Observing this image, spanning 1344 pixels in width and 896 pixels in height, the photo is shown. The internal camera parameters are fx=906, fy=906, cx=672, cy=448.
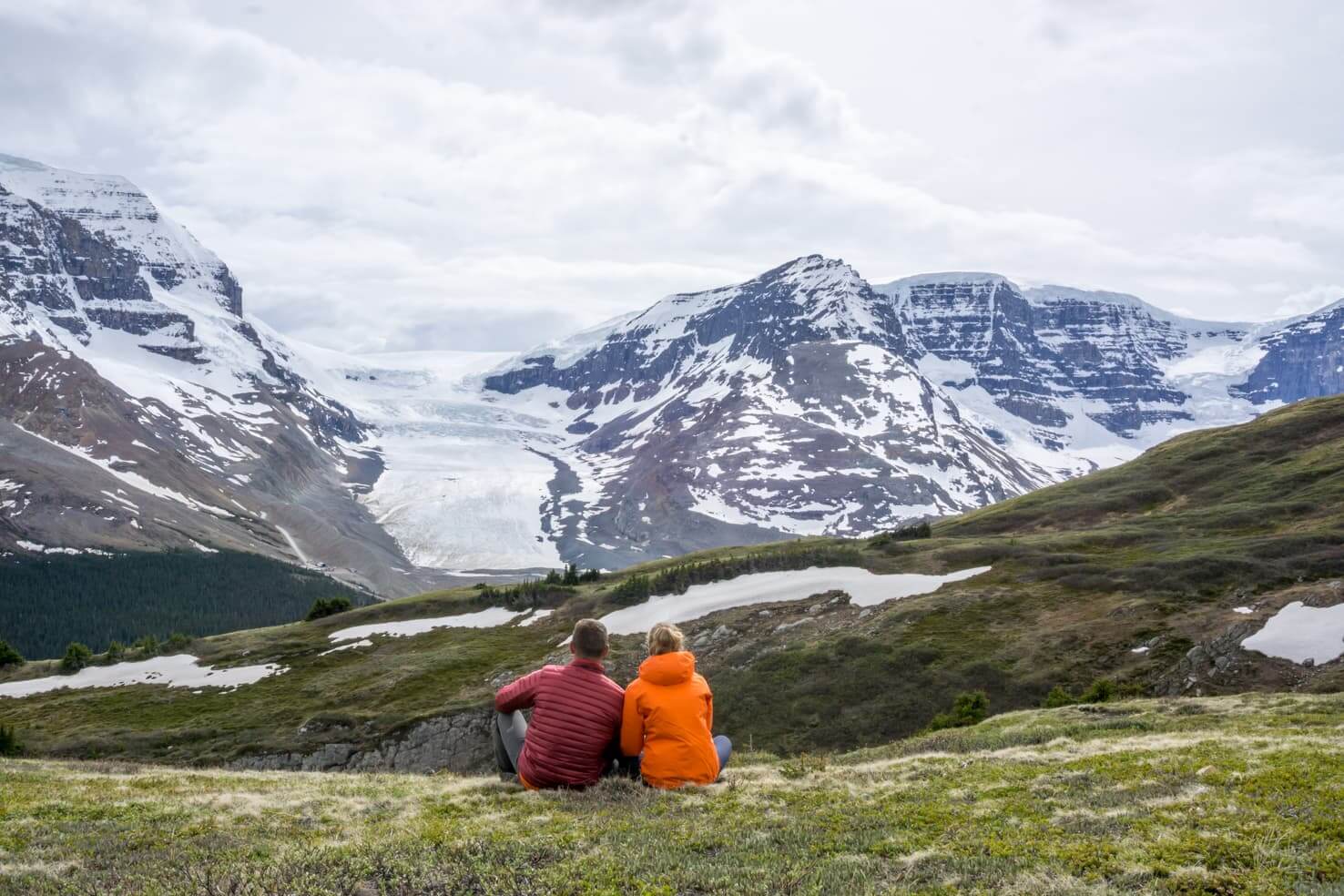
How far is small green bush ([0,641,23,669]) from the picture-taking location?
3809 inches

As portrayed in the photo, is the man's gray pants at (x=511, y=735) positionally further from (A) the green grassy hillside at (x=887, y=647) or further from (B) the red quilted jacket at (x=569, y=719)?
(A) the green grassy hillside at (x=887, y=647)

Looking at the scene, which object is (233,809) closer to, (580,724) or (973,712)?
(580,724)

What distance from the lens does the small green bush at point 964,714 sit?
4462 centimetres

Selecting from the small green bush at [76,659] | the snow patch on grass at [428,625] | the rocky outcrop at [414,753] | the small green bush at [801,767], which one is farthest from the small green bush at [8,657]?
the small green bush at [801,767]

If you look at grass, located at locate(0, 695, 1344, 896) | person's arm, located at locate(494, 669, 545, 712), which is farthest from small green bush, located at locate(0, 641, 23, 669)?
person's arm, located at locate(494, 669, 545, 712)

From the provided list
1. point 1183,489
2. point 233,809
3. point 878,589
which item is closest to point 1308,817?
point 233,809

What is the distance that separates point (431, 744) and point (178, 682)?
35926 millimetres

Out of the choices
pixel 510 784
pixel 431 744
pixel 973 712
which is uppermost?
pixel 510 784

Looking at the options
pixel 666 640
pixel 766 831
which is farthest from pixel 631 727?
pixel 766 831

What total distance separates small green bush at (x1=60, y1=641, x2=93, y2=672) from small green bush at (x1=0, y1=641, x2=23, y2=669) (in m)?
7.25

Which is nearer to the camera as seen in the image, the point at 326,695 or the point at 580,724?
the point at 580,724

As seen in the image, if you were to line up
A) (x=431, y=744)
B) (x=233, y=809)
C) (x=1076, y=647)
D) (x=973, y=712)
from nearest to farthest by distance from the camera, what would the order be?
1. (x=233, y=809)
2. (x=973, y=712)
3. (x=1076, y=647)
4. (x=431, y=744)

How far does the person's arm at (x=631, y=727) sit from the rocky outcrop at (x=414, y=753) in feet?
156

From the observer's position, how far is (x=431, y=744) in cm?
6347
